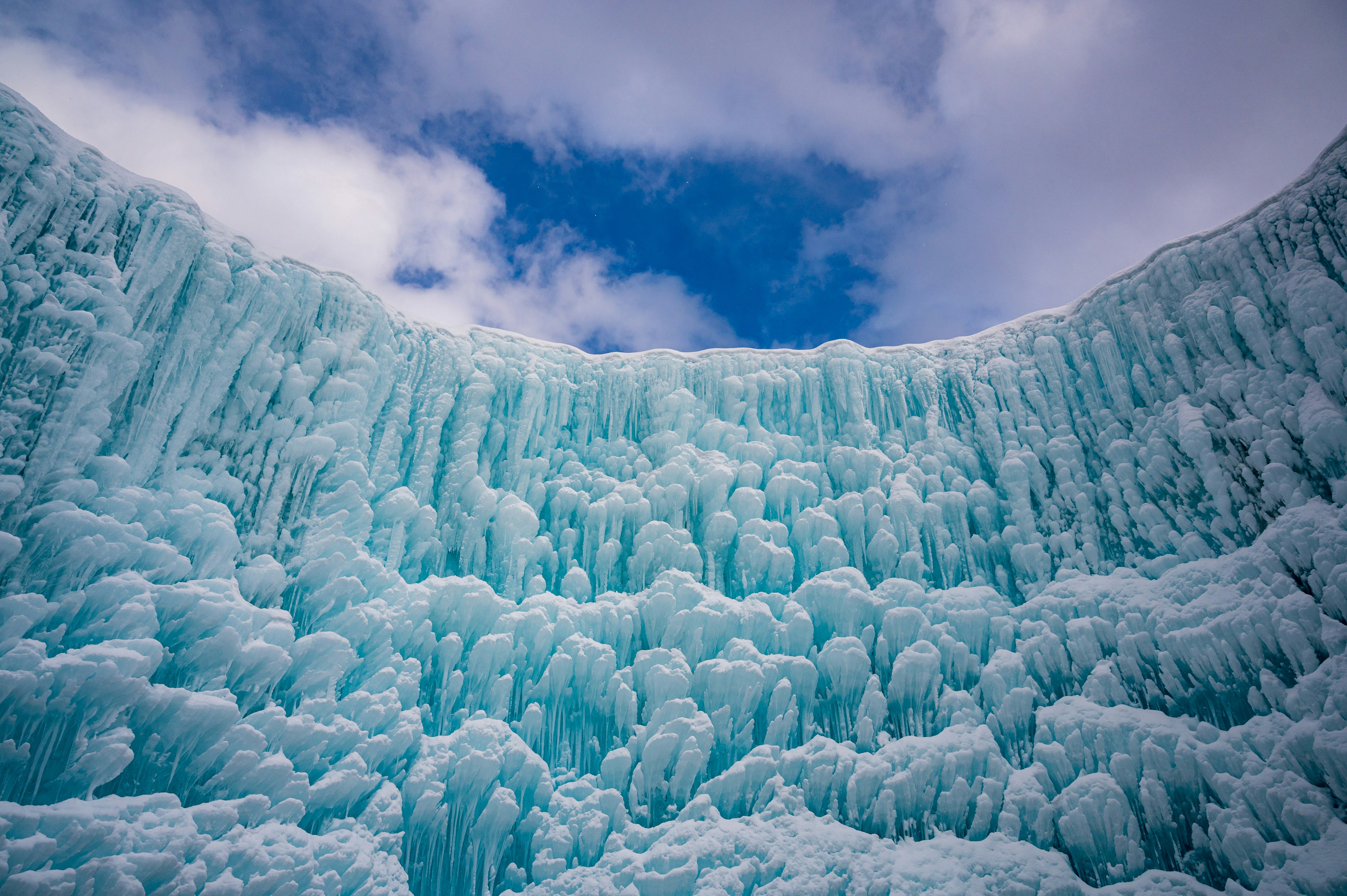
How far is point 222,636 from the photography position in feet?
25.5

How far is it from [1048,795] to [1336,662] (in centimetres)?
352

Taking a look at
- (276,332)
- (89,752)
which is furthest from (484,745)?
(276,332)

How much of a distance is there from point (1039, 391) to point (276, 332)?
1240 cm

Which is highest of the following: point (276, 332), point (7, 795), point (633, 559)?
point (276, 332)

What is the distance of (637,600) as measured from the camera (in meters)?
10.7

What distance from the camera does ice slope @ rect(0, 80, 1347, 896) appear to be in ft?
23.3

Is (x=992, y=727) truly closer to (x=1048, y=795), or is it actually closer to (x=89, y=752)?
(x=1048, y=795)

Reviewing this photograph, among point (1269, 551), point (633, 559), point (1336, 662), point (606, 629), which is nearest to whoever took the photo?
point (1336, 662)

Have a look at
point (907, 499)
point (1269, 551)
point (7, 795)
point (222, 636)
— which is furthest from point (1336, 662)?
point (7, 795)

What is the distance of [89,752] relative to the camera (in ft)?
21.5

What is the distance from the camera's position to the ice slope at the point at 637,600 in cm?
711

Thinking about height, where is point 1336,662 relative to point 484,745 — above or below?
above

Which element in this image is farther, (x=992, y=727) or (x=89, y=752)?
(x=992, y=727)

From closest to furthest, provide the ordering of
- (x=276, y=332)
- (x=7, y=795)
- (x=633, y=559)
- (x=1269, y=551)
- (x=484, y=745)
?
1. (x=7, y=795)
2. (x=1269, y=551)
3. (x=484, y=745)
4. (x=276, y=332)
5. (x=633, y=559)
